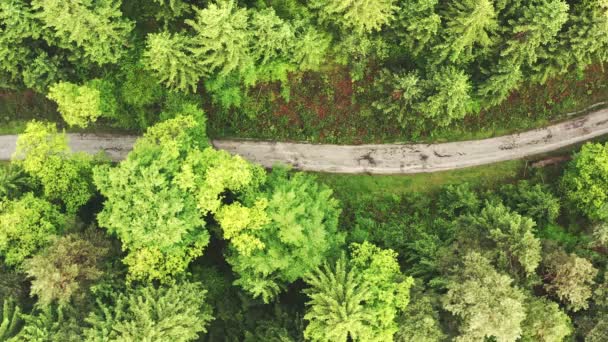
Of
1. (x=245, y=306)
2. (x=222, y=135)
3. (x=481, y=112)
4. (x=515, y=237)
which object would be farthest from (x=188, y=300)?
(x=481, y=112)

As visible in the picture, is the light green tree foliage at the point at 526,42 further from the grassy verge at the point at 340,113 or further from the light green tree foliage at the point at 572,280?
the light green tree foliage at the point at 572,280

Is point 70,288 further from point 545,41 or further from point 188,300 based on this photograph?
point 545,41

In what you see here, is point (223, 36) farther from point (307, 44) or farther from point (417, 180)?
point (417, 180)

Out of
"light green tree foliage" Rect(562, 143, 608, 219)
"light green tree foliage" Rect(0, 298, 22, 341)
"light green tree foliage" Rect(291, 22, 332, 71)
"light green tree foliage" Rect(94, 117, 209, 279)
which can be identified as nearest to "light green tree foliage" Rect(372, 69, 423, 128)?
"light green tree foliage" Rect(291, 22, 332, 71)

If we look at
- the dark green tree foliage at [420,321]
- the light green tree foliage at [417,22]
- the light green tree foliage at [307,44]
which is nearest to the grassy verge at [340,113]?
the light green tree foliage at [307,44]

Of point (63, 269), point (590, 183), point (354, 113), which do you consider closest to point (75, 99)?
point (63, 269)

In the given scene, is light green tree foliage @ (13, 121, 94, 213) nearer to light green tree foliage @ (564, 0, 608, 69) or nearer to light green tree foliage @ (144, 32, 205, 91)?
light green tree foliage @ (144, 32, 205, 91)

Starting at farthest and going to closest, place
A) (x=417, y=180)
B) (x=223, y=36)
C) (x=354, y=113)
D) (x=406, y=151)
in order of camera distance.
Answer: (x=406, y=151)
(x=417, y=180)
(x=354, y=113)
(x=223, y=36)

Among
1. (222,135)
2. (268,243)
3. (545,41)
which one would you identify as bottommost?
(268,243)
